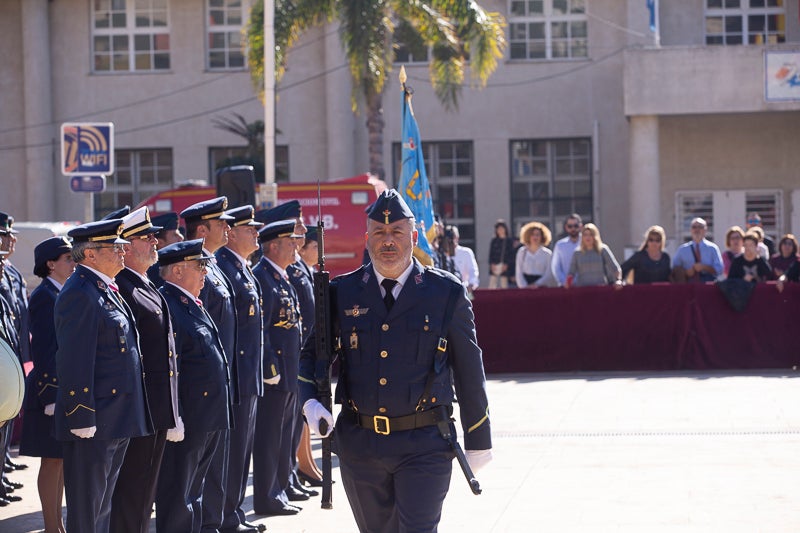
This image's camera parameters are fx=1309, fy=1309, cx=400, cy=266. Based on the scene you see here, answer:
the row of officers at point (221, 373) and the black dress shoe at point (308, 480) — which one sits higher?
the row of officers at point (221, 373)

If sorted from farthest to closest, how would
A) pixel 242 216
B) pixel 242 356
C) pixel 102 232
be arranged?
pixel 242 216 < pixel 242 356 < pixel 102 232

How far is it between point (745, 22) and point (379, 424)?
92.9 ft

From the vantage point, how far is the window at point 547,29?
32156 mm

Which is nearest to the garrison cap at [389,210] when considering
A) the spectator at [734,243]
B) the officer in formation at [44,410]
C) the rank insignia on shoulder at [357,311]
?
the rank insignia on shoulder at [357,311]

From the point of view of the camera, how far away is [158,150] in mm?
33344

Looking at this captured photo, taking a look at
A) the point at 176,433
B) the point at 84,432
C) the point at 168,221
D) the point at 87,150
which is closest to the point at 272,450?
the point at 168,221

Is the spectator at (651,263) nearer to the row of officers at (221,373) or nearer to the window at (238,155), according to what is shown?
the row of officers at (221,373)

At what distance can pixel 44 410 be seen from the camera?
27.8 feet

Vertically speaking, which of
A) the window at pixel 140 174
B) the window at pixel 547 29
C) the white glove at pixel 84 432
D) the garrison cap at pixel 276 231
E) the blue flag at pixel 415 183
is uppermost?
the window at pixel 547 29

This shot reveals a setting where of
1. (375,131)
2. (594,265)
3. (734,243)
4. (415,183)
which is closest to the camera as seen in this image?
(415,183)

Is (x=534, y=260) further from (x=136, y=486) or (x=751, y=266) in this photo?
(x=136, y=486)

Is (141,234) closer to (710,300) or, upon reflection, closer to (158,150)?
(710,300)

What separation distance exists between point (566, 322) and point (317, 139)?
633 inches

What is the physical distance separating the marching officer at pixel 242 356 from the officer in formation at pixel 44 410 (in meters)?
1.09
